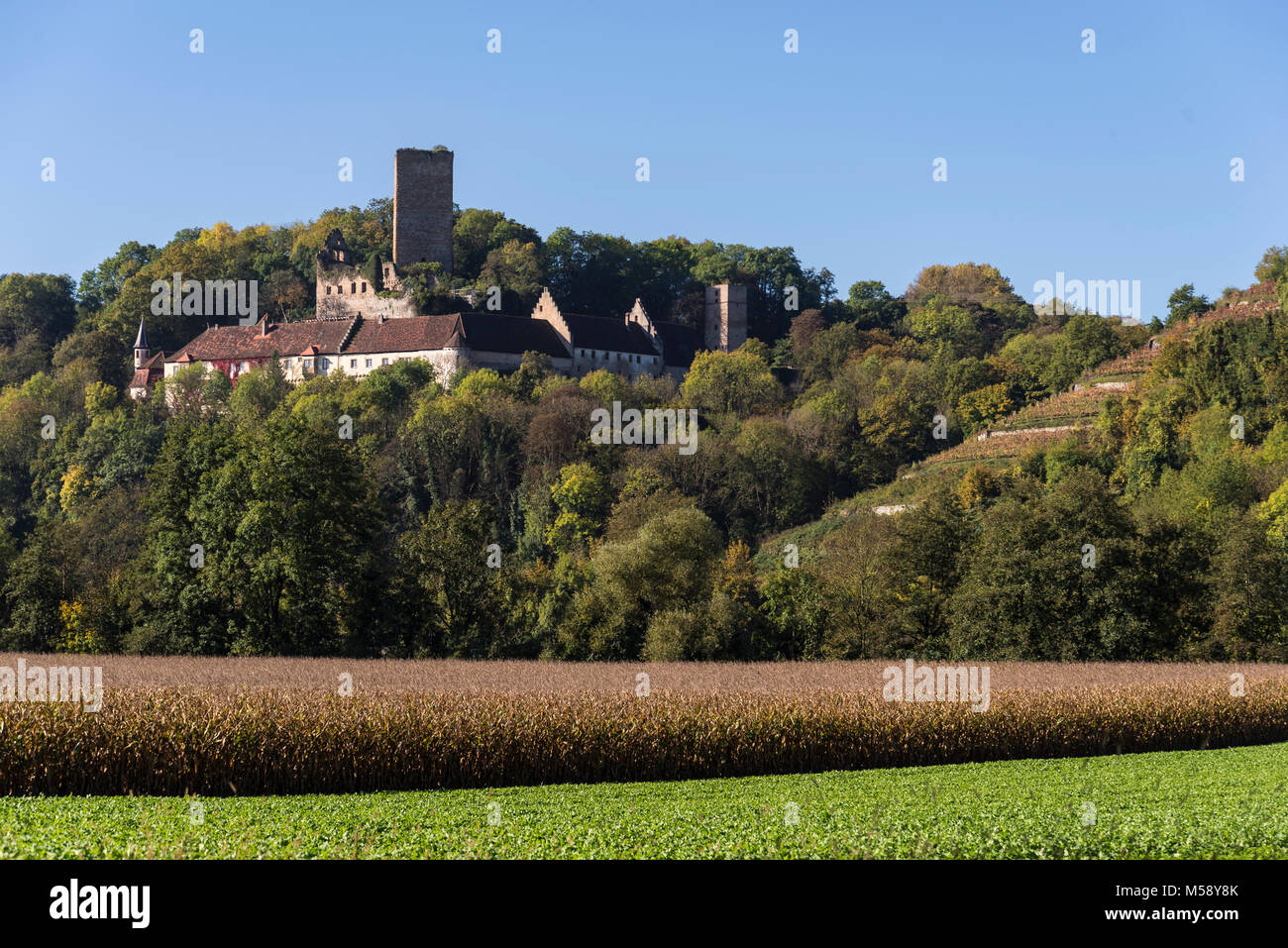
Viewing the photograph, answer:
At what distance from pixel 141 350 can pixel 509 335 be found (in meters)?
37.5

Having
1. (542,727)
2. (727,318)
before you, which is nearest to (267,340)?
(727,318)

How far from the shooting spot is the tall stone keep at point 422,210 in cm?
12938

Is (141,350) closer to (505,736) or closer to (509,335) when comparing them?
(509,335)

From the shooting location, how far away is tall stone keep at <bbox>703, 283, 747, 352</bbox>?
132000mm

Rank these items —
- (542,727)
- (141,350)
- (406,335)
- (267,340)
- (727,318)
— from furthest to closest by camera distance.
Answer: (727,318)
(141,350)
(267,340)
(406,335)
(542,727)

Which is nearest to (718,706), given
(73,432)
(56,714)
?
(56,714)

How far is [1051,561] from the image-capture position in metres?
51.5

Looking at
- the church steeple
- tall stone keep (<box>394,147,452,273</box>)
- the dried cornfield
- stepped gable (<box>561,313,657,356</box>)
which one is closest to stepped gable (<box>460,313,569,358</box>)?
stepped gable (<box>561,313,657,356</box>)

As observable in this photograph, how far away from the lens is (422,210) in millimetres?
129750

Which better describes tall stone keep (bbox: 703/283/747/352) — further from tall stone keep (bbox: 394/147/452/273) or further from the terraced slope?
the terraced slope

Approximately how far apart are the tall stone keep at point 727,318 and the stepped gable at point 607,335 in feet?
26.4

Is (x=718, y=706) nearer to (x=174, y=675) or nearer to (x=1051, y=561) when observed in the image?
(x=174, y=675)

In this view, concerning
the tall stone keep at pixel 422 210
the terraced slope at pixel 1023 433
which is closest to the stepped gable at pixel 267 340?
the tall stone keep at pixel 422 210

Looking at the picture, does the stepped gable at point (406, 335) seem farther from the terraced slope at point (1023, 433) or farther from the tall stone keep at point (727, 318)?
the terraced slope at point (1023, 433)
